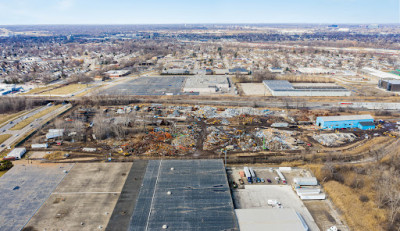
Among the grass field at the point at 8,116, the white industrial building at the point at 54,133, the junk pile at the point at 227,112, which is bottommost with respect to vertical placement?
the white industrial building at the point at 54,133

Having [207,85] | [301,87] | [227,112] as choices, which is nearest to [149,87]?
[207,85]

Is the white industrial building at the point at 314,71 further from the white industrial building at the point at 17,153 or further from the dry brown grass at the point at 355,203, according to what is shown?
the white industrial building at the point at 17,153

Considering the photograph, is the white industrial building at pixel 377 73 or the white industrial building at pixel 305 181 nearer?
the white industrial building at pixel 305 181

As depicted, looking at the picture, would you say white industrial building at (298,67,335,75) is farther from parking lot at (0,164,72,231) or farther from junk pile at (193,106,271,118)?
parking lot at (0,164,72,231)

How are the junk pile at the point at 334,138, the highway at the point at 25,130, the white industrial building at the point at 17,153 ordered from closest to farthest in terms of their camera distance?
the white industrial building at the point at 17,153 < the highway at the point at 25,130 < the junk pile at the point at 334,138

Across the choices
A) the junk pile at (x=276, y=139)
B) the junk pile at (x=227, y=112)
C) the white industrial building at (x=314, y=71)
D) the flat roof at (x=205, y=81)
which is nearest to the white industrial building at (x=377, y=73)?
the white industrial building at (x=314, y=71)

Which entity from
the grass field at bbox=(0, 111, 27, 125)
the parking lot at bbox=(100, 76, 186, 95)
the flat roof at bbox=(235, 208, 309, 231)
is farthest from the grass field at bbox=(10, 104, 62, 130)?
the flat roof at bbox=(235, 208, 309, 231)

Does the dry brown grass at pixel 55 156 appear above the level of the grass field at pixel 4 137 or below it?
below
